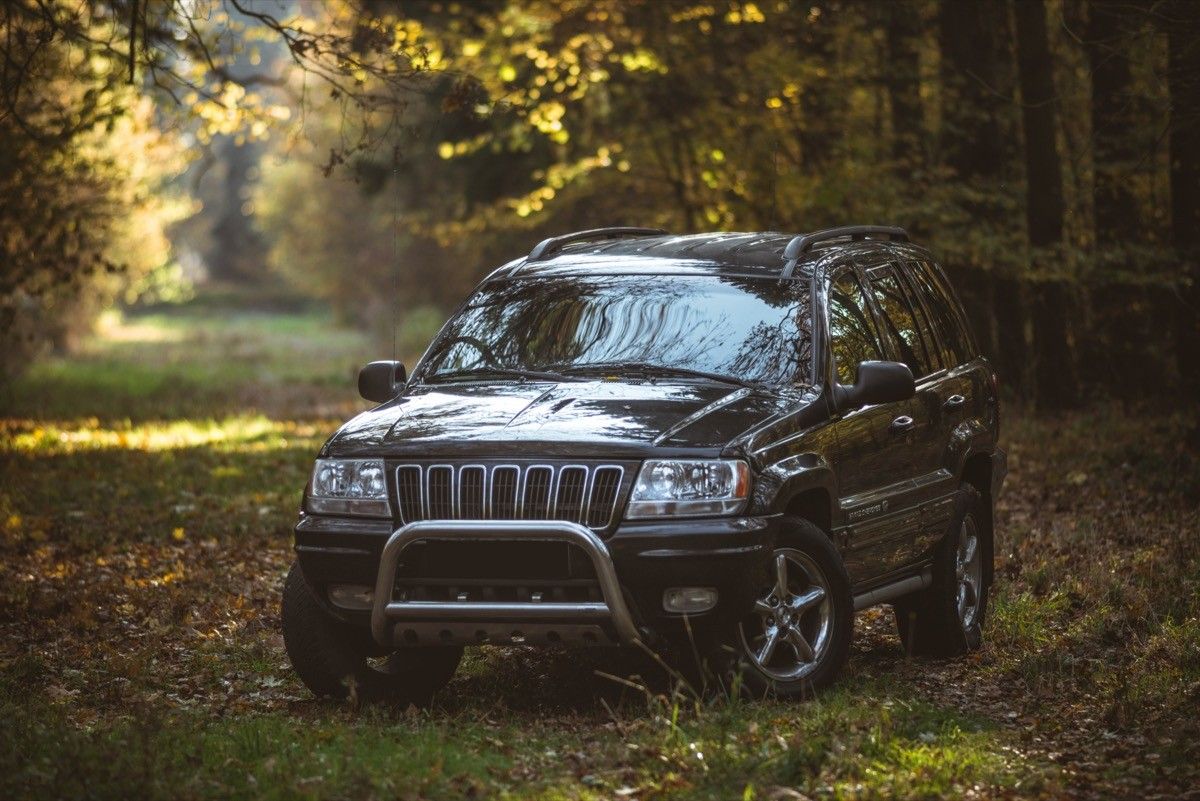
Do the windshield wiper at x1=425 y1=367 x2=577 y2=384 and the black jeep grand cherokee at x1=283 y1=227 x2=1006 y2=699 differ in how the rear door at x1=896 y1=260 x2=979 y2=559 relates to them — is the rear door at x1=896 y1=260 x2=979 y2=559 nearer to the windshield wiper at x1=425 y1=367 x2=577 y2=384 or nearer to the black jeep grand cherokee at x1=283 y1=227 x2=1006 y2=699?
the black jeep grand cherokee at x1=283 y1=227 x2=1006 y2=699

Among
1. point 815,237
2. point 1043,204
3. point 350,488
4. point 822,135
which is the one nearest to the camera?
point 350,488

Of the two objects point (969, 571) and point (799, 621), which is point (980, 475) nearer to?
point (969, 571)

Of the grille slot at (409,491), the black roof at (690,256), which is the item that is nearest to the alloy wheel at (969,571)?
the black roof at (690,256)

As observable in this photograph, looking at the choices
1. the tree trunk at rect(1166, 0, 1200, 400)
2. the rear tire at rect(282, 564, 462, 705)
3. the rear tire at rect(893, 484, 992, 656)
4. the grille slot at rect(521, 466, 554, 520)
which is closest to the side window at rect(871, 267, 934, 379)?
the rear tire at rect(893, 484, 992, 656)

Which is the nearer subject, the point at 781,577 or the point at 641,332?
the point at 781,577

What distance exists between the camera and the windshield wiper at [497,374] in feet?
25.2

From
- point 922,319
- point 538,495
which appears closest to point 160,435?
point 922,319

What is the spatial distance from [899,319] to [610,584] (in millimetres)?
2917

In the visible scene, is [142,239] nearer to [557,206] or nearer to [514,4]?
[557,206]

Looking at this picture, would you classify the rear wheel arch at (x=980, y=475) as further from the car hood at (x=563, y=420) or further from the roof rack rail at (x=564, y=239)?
the car hood at (x=563, y=420)

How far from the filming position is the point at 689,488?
6664 mm

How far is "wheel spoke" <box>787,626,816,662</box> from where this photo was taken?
716cm

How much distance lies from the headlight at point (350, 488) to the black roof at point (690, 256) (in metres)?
1.85

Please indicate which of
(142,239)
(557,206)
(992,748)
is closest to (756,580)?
(992,748)
